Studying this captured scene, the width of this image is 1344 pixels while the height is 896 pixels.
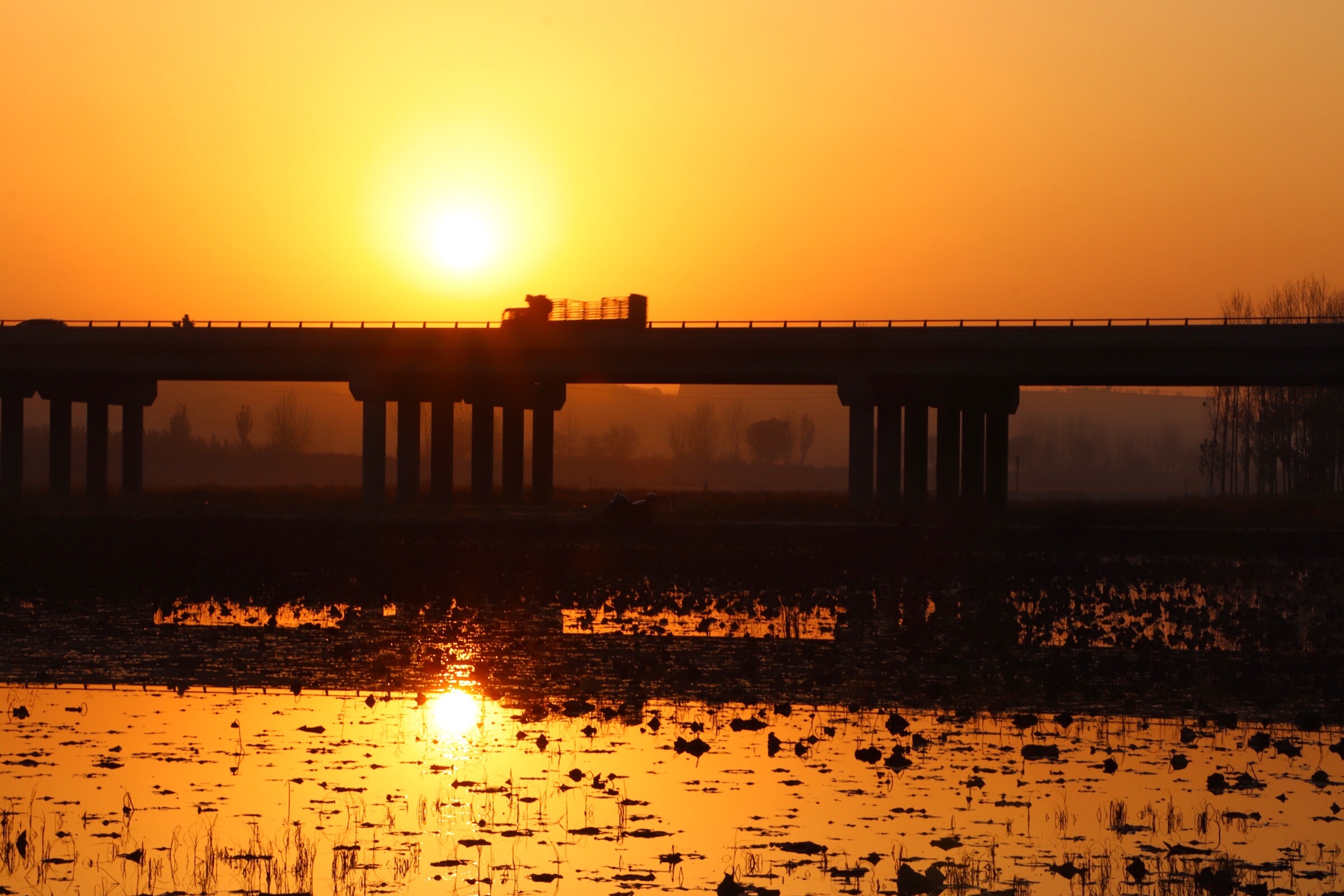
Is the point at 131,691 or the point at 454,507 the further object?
the point at 454,507

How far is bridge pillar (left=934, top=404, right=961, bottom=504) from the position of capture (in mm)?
90625

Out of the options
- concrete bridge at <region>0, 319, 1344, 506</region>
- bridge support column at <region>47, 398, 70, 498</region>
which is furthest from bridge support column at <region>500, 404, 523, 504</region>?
bridge support column at <region>47, 398, 70, 498</region>

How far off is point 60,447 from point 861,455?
2067 inches

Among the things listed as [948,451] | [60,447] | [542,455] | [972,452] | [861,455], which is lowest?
[861,455]

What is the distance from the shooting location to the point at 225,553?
134 feet

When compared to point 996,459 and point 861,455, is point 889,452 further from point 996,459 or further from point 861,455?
point 996,459

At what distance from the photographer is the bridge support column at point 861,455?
8369 cm

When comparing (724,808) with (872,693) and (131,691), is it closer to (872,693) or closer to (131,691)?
(872,693)

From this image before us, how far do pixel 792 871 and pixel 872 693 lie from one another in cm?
794

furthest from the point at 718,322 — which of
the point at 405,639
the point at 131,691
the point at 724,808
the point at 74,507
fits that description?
the point at 724,808

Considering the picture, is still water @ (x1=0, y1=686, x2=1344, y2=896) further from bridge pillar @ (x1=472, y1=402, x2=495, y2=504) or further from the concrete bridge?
bridge pillar @ (x1=472, y1=402, x2=495, y2=504)

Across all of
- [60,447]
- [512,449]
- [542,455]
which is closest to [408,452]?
[542,455]

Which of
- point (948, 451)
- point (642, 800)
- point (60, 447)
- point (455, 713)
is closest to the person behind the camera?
point (642, 800)

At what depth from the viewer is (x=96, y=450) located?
4090 inches
